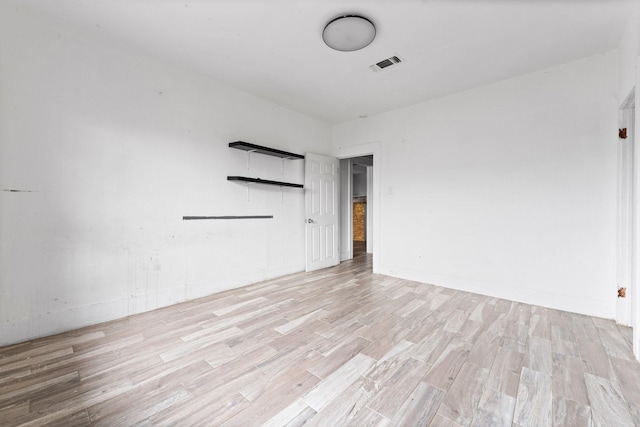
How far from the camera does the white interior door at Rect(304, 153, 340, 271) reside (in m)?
4.65

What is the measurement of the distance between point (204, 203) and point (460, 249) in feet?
11.3

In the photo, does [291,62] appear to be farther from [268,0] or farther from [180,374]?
A: [180,374]

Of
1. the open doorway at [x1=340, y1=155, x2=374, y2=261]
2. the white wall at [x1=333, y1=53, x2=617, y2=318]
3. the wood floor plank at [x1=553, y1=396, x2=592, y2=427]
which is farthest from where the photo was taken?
the open doorway at [x1=340, y1=155, x2=374, y2=261]

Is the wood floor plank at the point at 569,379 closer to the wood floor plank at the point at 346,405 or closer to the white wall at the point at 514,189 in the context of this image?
the wood floor plank at the point at 346,405

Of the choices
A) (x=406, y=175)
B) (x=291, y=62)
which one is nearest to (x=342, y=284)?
(x=406, y=175)

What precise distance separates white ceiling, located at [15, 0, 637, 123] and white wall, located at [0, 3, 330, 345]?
32cm

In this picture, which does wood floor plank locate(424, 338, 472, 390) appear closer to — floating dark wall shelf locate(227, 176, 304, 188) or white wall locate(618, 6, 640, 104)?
white wall locate(618, 6, 640, 104)

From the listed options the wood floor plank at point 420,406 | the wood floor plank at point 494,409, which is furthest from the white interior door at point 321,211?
the wood floor plank at point 494,409

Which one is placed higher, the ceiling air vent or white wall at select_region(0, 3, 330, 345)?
the ceiling air vent

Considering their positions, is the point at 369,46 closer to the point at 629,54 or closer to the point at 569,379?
the point at 629,54

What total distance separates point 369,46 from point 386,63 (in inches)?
15.9

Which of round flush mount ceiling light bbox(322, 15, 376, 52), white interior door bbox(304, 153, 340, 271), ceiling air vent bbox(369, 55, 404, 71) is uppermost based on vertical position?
ceiling air vent bbox(369, 55, 404, 71)

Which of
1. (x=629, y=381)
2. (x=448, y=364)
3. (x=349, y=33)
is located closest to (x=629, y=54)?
(x=349, y=33)

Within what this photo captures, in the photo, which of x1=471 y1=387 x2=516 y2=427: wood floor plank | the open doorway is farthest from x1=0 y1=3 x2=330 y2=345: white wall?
x1=471 y1=387 x2=516 y2=427: wood floor plank
